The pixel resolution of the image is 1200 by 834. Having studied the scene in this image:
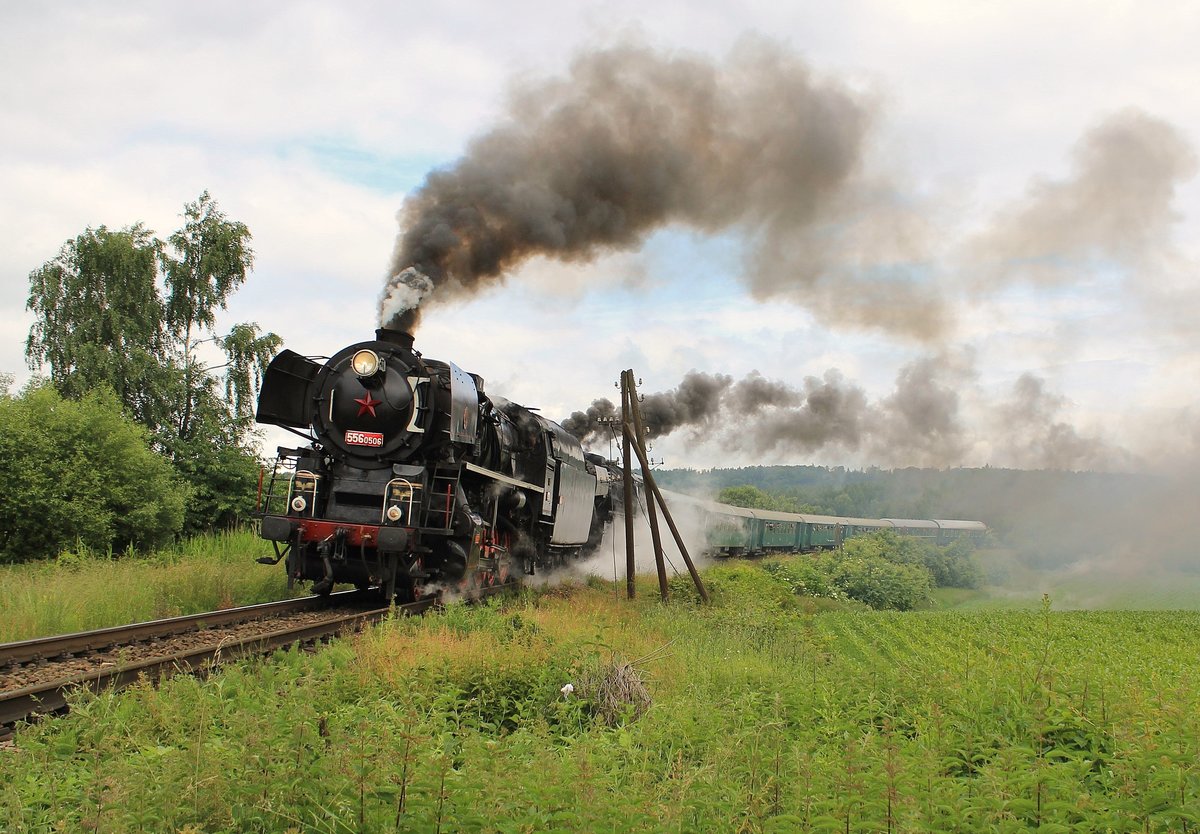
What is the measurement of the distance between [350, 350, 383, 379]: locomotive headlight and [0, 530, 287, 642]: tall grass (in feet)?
14.0

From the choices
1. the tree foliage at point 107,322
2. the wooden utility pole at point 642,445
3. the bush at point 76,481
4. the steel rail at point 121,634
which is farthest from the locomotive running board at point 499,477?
the tree foliage at point 107,322

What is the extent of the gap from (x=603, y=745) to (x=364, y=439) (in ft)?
26.1

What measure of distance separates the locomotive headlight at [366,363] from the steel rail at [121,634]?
11.6 feet

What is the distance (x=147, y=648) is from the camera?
29.4ft

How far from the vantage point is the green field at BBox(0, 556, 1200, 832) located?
3.85m

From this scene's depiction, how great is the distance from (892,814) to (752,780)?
0.93 meters

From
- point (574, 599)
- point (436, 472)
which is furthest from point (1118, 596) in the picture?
point (436, 472)

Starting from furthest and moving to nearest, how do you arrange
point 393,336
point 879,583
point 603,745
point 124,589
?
point 879,583
point 393,336
point 124,589
point 603,745

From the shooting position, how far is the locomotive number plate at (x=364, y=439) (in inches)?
488

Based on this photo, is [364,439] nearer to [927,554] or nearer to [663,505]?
[663,505]

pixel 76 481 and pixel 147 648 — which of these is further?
pixel 76 481

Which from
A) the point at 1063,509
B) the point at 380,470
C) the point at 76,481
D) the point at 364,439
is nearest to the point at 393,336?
the point at 364,439

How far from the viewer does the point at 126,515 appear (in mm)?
19734

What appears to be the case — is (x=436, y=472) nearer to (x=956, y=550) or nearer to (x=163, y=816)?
(x=163, y=816)
